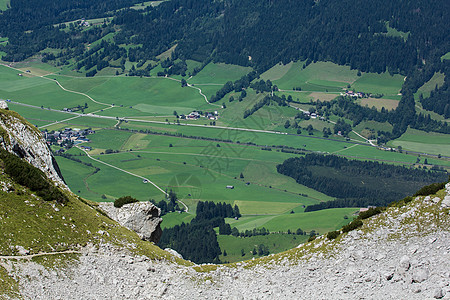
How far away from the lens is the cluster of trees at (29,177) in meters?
60.2

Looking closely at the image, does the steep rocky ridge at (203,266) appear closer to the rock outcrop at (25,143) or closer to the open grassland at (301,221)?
the rock outcrop at (25,143)

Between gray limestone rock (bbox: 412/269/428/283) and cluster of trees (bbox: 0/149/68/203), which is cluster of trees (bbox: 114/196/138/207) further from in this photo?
gray limestone rock (bbox: 412/269/428/283)

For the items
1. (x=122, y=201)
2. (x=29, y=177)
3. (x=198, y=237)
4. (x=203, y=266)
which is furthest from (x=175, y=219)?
(x=29, y=177)

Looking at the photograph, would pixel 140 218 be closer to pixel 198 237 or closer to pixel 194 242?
pixel 194 242

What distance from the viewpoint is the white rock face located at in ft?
212

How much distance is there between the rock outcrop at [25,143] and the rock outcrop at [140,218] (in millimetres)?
6923

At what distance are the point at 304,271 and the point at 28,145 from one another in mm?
32508

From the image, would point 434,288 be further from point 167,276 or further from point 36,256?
point 36,256

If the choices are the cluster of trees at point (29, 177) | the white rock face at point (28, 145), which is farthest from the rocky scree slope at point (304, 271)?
the white rock face at point (28, 145)

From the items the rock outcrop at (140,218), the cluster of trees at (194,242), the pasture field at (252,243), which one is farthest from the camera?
the cluster of trees at (194,242)

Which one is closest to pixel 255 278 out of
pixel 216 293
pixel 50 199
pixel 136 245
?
pixel 216 293

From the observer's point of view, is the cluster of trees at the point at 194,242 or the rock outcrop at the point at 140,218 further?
the cluster of trees at the point at 194,242

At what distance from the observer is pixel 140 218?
70062mm

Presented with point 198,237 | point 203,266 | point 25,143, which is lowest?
point 198,237
